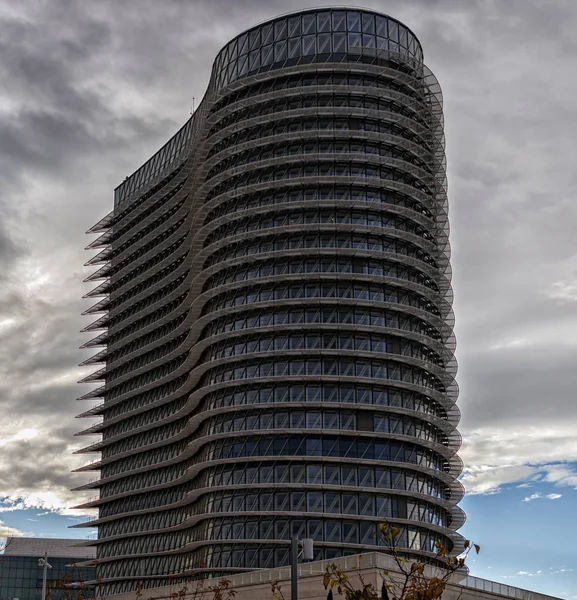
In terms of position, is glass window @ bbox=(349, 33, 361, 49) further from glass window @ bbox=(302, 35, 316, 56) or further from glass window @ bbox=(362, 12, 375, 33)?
glass window @ bbox=(302, 35, 316, 56)

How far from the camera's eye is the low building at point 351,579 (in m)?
59.5

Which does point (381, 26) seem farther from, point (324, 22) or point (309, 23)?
point (309, 23)

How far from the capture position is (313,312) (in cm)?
10238

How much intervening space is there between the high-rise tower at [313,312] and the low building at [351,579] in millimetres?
22965

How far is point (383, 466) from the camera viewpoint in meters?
97.5

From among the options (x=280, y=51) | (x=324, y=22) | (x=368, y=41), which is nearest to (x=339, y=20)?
(x=324, y=22)

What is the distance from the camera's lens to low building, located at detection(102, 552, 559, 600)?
195ft

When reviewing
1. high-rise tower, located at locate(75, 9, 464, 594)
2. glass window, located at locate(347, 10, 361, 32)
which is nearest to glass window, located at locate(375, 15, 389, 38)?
high-rise tower, located at locate(75, 9, 464, 594)

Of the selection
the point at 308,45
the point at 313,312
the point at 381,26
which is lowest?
the point at 313,312

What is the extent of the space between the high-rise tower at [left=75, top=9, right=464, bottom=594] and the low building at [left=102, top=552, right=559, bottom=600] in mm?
22965

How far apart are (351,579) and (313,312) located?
1724 inches

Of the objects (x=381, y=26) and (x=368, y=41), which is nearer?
(x=368, y=41)

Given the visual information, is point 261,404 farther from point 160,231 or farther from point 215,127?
point 160,231

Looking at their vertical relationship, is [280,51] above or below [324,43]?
above
